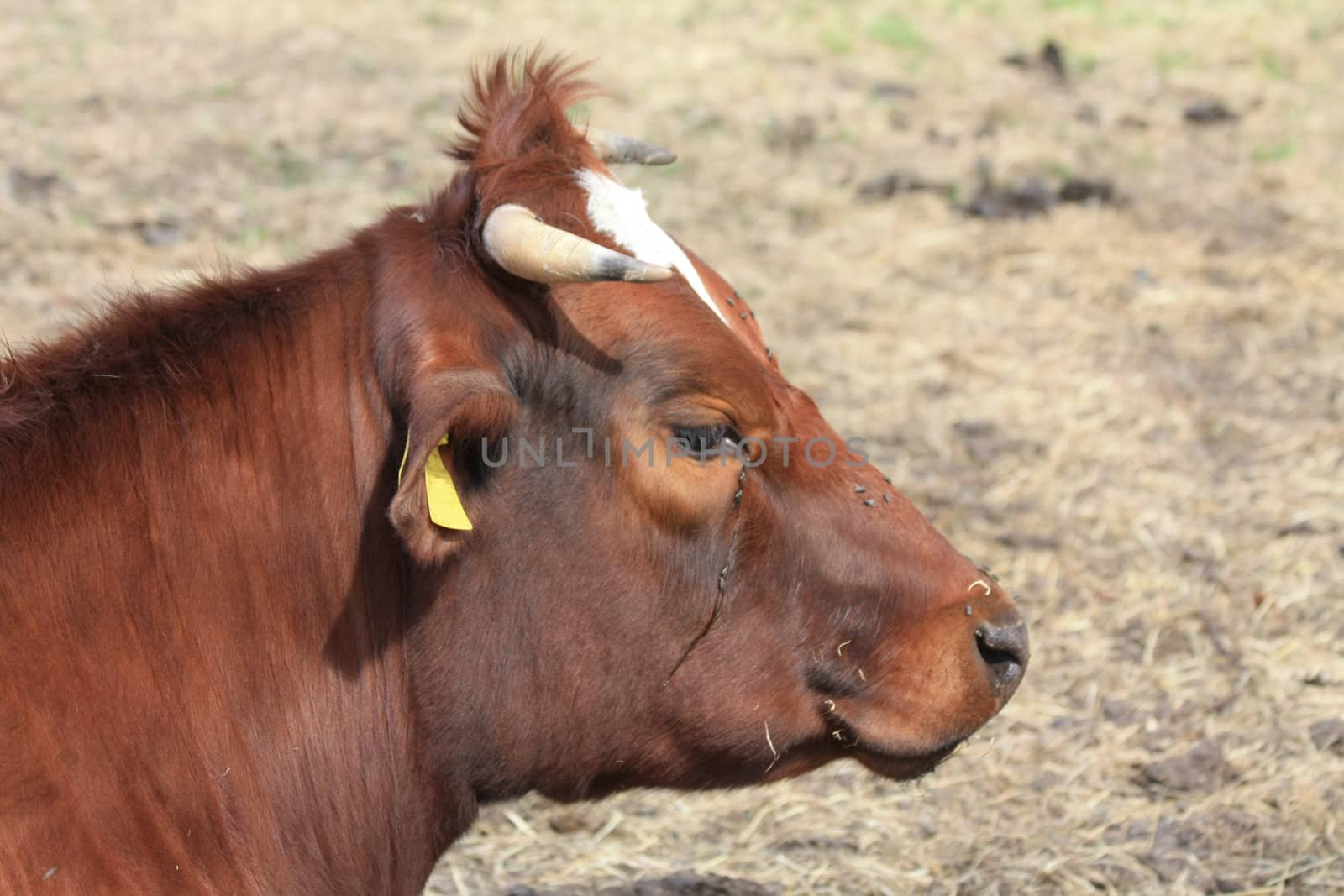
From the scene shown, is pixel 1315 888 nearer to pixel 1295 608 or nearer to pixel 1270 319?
pixel 1295 608

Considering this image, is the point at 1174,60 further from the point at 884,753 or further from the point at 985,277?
the point at 884,753

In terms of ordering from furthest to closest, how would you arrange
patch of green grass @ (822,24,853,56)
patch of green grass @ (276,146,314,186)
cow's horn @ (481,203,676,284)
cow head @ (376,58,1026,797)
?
1. patch of green grass @ (822,24,853,56)
2. patch of green grass @ (276,146,314,186)
3. cow head @ (376,58,1026,797)
4. cow's horn @ (481,203,676,284)

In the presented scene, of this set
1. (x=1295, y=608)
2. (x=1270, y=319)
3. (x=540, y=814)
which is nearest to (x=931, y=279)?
(x=1270, y=319)

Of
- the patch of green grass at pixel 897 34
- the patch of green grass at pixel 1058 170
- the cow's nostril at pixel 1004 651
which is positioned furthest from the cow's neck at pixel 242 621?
the patch of green grass at pixel 897 34

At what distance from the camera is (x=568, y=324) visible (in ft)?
9.60

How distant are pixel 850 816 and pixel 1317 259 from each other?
17.8 feet

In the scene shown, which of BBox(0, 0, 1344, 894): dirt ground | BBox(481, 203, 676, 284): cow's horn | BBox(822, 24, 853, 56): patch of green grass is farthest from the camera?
BBox(822, 24, 853, 56): patch of green grass

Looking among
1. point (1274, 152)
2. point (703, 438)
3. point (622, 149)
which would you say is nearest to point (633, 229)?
point (703, 438)

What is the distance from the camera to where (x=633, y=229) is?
9.98 feet

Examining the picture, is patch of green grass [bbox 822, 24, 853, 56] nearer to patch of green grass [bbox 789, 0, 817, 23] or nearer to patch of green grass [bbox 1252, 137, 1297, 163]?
patch of green grass [bbox 789, 0, 817, 23]

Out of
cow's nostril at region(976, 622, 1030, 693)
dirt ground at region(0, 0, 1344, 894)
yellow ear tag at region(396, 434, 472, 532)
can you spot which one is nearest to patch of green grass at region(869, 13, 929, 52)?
dirt ground at region(0, 0, 1344, 894)

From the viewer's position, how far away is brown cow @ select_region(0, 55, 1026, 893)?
266 centimetres

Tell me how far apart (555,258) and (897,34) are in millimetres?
9968

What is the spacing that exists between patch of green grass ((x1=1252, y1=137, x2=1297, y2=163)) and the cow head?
7683 millimetres
